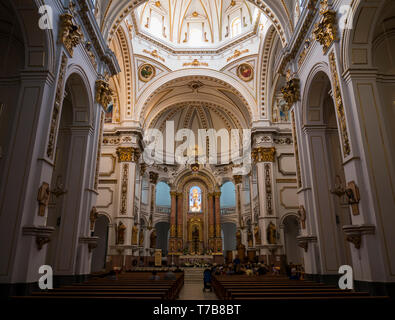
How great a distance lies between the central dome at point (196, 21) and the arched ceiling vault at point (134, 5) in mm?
8822

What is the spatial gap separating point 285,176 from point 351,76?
41.2ft

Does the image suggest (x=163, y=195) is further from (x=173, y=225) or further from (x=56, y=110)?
(x=56, y=110)

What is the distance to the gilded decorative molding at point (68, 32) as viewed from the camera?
8273 millimetres

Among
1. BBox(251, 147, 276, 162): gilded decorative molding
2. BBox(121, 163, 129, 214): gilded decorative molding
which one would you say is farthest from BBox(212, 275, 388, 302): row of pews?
BBox(121, 163, 129, 214): gilded decorative molding

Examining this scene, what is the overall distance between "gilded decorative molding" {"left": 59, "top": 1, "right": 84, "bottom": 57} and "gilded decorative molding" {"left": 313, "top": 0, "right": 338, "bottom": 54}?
697 cm

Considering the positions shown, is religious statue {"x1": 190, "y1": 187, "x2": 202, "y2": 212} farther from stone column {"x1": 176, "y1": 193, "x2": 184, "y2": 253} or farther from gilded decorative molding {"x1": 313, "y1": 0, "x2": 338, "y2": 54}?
gilded decorative molding {"x1": 313, "y1": 0, "x2": 338, "y2": 54}

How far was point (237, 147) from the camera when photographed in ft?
90.5

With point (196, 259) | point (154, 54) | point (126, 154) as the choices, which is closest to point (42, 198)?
point (126, 154)

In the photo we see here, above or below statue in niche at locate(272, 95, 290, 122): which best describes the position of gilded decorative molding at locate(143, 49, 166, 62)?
above

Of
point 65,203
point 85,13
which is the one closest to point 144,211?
point 65,203

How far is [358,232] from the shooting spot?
21.6 ft

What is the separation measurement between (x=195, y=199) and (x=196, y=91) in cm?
1073

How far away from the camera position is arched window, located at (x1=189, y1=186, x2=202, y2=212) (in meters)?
29.5
